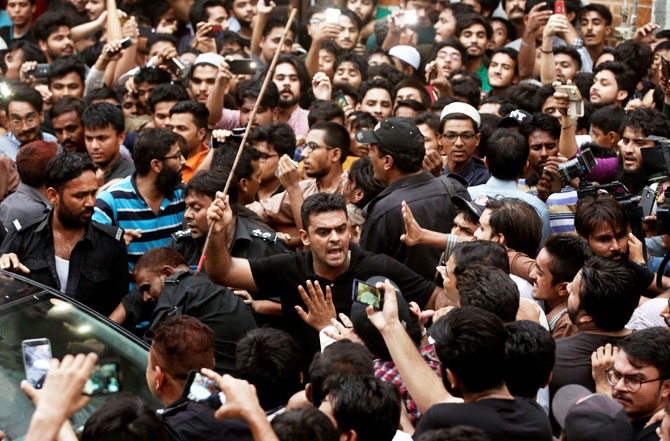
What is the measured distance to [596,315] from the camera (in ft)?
13.7

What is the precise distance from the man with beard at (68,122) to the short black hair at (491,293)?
4476 millimetres

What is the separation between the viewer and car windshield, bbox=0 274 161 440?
12.9 ft

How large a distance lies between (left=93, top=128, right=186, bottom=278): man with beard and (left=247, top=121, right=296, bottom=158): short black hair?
79 centimetres

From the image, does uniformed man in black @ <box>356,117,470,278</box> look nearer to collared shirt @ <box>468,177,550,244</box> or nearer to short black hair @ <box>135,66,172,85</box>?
collared shirt @ <box>468,177,550,244</box>

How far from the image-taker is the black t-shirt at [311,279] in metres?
5.05

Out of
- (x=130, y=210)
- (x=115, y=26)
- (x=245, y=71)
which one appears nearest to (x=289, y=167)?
(x=130, y=210)

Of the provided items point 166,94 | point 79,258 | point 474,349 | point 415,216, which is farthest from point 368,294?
point 166,94

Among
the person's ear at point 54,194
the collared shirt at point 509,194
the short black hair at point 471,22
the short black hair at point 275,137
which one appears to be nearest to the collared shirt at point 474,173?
the collared shirt at point 509,194

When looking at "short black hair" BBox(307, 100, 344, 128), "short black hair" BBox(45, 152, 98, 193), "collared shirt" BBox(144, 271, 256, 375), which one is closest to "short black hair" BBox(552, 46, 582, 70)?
"short black hair" BBox(307, 100, 344, 128)

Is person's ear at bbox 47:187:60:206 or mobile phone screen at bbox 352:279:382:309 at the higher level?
mobile phone screen at bbox 352:279:382:309

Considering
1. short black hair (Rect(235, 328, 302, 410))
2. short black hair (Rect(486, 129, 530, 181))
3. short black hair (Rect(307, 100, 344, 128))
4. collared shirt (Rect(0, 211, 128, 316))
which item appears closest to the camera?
short black hair (Rect(235, 328, 302, 410))

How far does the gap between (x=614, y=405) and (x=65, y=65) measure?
7477 millimetres

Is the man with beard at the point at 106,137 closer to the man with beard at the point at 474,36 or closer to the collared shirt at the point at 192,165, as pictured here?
Result: the collared shirt at the point at 192,165

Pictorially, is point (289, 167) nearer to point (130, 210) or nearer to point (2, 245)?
point (130, 210)
